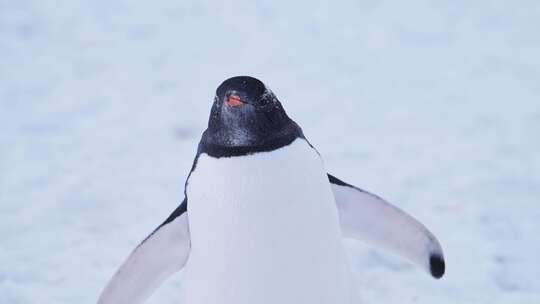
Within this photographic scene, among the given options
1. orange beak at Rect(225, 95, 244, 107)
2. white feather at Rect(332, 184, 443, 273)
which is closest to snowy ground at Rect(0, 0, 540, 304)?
white feather at Rect(332, 184, 443, 273)

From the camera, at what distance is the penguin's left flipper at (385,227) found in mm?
1816

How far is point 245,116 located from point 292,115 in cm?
236

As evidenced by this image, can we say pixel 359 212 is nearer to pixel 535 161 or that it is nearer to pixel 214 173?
pixel 214 173

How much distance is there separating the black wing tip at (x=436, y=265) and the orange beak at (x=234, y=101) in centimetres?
80

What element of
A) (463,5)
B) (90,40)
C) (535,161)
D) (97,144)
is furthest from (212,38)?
(535,161)

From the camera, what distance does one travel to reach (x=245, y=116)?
1366 millimetres

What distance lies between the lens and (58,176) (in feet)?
10.8

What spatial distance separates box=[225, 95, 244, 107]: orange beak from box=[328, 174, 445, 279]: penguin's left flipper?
1.72 ft

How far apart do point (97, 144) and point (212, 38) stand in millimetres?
1439

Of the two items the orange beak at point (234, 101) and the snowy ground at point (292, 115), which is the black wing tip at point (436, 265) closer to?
the snowy ground at point (292, 115)

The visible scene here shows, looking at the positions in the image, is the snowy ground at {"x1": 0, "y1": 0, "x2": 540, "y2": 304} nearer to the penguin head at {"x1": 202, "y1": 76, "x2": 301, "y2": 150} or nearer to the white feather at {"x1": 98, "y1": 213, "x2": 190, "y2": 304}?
the white feather at {"x1": 98, "y1": 213, "x2": 190, "y2": 304}

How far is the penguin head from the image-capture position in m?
1.36

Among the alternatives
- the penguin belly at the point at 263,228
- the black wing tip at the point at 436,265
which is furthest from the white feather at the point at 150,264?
the black wing tip at the point at 436,265

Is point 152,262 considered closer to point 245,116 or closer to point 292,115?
point 245,116
